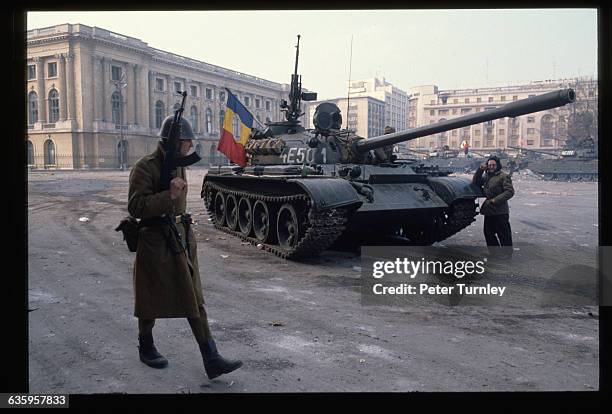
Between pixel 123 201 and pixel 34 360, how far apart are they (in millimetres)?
14466

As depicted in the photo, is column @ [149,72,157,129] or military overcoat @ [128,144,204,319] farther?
column @ [149,72,157,129]

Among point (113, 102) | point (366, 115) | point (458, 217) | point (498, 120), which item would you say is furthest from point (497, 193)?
point (113, 102)

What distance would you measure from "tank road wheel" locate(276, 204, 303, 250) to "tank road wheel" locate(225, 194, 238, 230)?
208 cm

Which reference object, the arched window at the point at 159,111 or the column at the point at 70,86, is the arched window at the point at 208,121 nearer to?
the arched window at the point at 159,111

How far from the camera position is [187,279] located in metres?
3.84

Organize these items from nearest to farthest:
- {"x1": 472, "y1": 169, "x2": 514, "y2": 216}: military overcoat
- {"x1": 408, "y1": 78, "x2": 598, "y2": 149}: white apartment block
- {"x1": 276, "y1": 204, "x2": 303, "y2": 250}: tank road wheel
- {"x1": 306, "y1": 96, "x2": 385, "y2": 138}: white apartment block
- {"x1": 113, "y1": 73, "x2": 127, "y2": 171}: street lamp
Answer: {"x1": 276, "y1": 204, "x2": 303, "y2": 250}: tank road wheel
{"x1": 472, "y1": 169, "x2": 514, "y2": 216}: military overcoat
{"x1": 408, "y1": 78, "x2": 598, "y2": 149}: white apartment block
{"x1": 306, "y1": 96, "x2": 385, "y2": 138}: white apartment block
{"x1": 113, "y1": 73, "x2": 127, "y2": 171}: street lamp

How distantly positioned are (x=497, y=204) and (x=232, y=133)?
6.02 metres

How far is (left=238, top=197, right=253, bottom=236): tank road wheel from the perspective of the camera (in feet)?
34.1

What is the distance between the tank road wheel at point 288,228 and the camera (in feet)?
27.8

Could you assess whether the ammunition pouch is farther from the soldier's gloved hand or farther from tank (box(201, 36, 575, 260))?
tank (box(201, 36, 575, 260))

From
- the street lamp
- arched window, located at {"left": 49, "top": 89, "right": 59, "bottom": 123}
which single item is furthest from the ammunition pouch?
arched window, located at {"left": 49, "top": 89, "right": 59, "bottom": 123}

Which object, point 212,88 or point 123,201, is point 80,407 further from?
point 212,88

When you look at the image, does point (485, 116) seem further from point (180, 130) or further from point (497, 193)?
point (180, 130)

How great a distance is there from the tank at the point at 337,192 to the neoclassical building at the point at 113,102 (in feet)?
31.0
